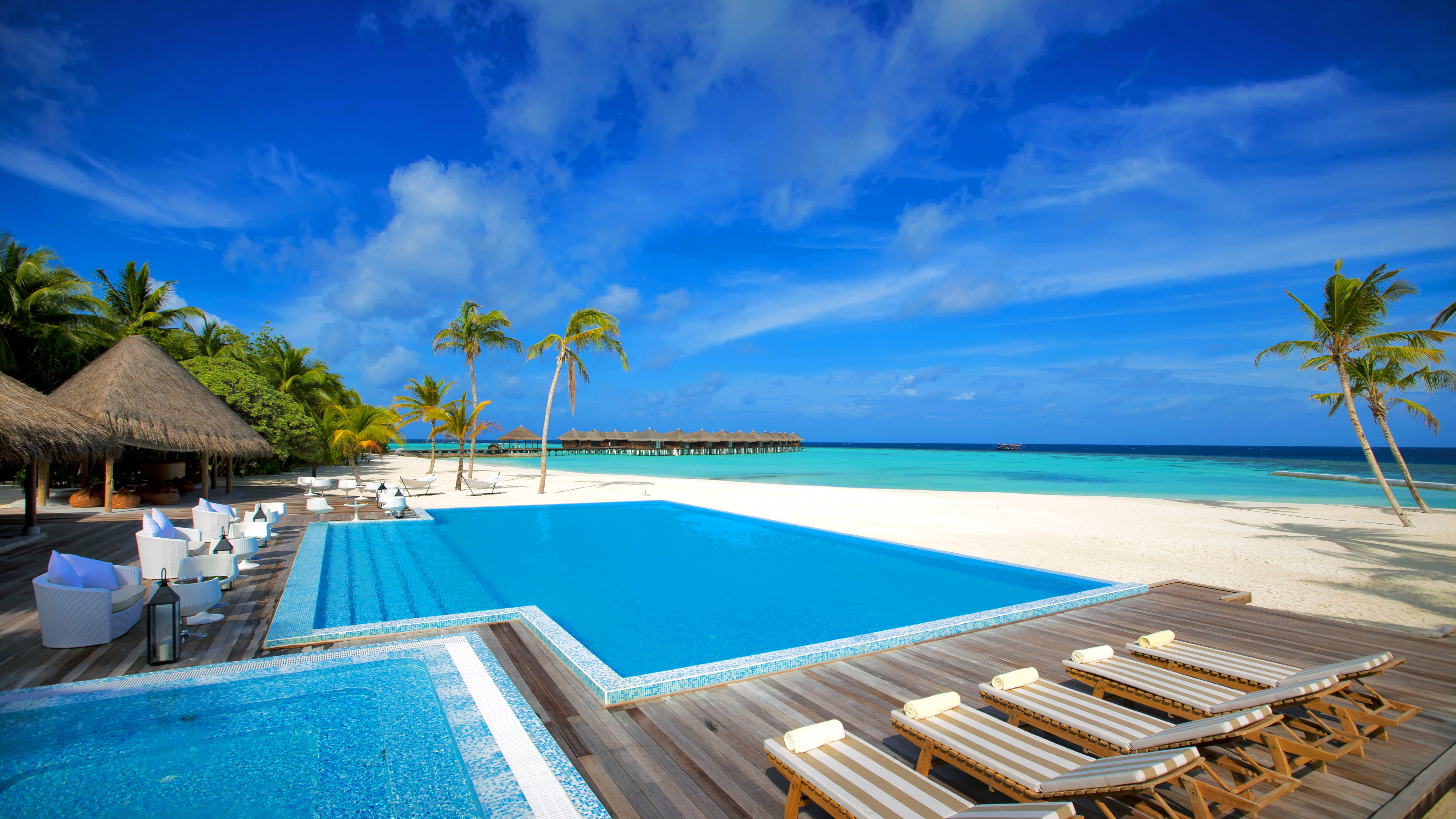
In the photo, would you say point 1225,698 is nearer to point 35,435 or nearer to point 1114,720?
point 1114,720

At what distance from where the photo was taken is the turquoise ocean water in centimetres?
1961

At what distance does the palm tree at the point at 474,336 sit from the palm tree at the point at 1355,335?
18942 millimetres

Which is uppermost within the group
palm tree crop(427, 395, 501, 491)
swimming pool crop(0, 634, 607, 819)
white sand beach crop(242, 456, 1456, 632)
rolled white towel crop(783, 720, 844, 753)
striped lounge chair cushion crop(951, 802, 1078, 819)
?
palm tree crop(427, 395, 501, 491)

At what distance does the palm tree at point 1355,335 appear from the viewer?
33.0 ft

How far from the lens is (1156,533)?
9992 mm

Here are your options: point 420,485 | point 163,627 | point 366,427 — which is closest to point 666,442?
point 366,427

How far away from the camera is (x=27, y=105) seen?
11359 mm

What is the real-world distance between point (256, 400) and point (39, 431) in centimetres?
881

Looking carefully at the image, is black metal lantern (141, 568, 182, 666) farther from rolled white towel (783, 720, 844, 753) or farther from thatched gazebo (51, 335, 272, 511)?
thatched gazebo (51, 335, 272, 511)

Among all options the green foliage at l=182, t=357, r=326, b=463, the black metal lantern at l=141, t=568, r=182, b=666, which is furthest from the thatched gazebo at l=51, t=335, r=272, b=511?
the black metal lantern at l=141, t=568, r=182, b=666

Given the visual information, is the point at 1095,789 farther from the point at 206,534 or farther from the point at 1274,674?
the point at 206,534

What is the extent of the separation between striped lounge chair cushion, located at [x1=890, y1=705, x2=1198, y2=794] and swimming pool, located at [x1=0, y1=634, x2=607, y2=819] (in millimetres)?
1390

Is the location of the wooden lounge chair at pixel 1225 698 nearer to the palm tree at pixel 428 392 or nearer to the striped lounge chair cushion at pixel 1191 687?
the striped lounge chair cushion at pixel 1191 687

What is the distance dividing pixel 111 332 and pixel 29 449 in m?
10.8
